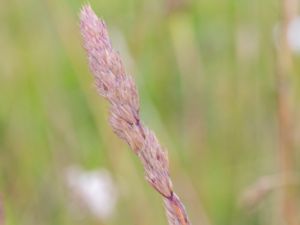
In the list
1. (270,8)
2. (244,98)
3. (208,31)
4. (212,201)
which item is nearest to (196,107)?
(244,98)

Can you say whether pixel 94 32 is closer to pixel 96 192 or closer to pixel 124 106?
pixel 124 106

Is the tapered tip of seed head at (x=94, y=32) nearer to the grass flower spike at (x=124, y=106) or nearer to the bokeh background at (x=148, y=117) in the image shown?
the grass flower spike at (x=124, y=106)

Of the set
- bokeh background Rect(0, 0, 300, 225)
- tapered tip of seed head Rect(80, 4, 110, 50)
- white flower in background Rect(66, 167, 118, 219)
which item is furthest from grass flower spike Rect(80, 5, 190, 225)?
white flower in background Rect(66, 167, 118, 219)

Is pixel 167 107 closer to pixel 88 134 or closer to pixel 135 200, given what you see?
pixel 88 134

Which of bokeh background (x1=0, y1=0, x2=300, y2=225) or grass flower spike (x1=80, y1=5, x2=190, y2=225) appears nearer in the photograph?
grass flower spike (x1=80, y1=5, x2=190, y2=225)

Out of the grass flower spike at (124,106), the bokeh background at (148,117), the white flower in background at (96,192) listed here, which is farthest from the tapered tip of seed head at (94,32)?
the white flower in background at (96,192)

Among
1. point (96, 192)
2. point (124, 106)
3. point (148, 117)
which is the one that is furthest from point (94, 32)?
point (148, 117)

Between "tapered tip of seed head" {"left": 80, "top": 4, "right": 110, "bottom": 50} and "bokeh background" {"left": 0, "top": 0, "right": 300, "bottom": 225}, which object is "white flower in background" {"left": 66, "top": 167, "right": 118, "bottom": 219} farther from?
"tapered tip of seed head" {"left": 80, "top": 4, "right": 110, "bottom": 50}
